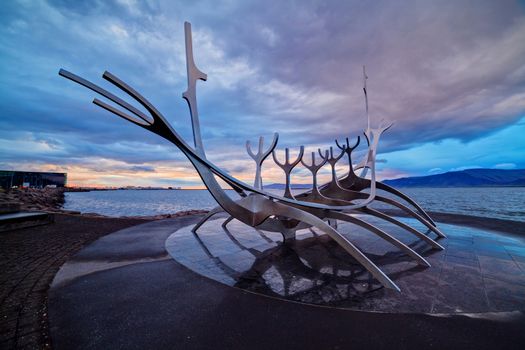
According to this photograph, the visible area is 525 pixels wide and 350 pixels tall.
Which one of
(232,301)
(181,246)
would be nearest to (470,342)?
(232,301)

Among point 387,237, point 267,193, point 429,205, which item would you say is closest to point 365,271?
point 387,237

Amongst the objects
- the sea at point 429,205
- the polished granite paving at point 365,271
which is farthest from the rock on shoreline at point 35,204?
the polished granite paving at point 365,271

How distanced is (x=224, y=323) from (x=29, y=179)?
135101 millimetres

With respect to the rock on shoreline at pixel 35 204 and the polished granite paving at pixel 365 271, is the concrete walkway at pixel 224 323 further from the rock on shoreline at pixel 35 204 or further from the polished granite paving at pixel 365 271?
the rock on shoreline at pixel 35 204

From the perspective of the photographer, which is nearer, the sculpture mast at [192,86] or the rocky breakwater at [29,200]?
the sculpture mast at [192,86]

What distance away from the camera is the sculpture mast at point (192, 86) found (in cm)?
791

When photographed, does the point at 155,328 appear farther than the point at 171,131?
No

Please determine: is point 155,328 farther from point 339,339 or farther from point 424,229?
point 424,229

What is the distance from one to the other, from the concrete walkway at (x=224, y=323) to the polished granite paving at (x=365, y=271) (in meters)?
0.38

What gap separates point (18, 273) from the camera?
564 centimetres

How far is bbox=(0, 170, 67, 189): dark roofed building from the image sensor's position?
226ft

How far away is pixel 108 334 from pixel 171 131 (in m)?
4.31

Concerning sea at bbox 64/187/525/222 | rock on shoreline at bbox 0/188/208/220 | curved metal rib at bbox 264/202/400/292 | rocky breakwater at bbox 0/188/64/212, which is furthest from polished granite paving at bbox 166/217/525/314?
sea at bbox 64/187/525/222

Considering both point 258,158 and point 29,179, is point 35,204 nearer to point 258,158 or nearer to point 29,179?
point 258,158
